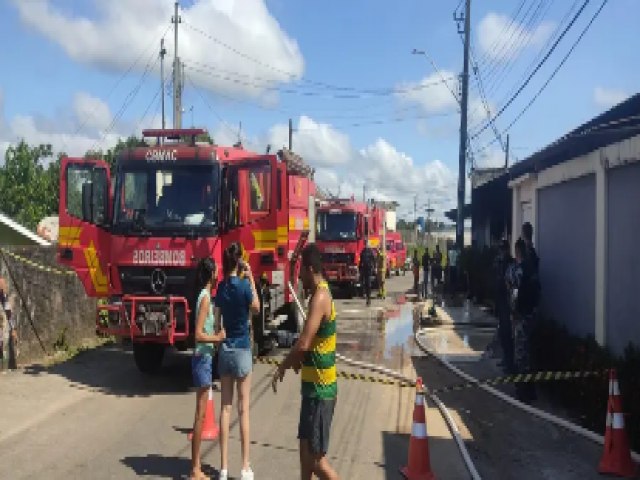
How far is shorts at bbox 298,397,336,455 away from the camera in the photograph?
4.83 metres

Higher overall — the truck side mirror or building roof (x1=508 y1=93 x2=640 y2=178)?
building roof (x1=508 y1=93 x2=640 y2=178)

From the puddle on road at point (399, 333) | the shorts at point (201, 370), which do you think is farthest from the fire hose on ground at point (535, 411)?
the shorts at point (201, 370)

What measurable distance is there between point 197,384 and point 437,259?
22335mm

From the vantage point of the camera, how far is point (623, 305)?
7.92m

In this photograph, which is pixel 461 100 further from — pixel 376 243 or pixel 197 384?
pixel 197 384

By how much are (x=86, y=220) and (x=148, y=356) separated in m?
2.23

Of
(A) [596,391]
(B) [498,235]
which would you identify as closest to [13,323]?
(A) [596,391]

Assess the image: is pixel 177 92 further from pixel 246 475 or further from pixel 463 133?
pixel 246 475

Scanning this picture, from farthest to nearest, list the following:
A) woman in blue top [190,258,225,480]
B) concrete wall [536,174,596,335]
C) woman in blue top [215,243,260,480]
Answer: concrete wall [536,174,596,335] → woman in blue top [190,258,225,480] → woman in blue top [215,243,260,480]

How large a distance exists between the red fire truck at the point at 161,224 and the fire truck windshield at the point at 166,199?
0.6 inches

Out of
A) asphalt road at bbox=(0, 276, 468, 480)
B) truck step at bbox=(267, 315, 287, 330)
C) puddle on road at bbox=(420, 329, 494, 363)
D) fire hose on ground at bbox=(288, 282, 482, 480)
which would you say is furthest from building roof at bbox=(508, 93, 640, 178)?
truck step at bbox=(267, 315, 287, 330)

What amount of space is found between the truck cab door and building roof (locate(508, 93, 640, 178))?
21.8ft

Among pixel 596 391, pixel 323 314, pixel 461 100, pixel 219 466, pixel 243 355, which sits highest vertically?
pixel 461 100

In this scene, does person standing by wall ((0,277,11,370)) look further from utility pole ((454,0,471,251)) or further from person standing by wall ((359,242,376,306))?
utility pole ((454,0,471,251))
